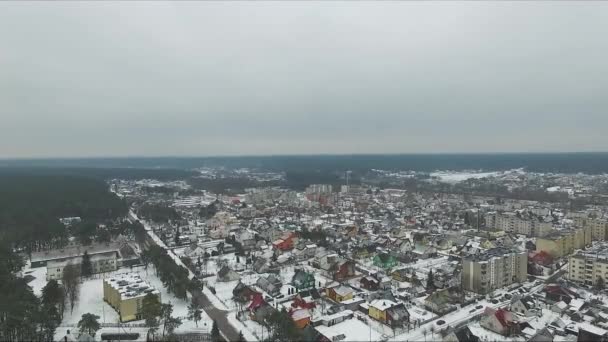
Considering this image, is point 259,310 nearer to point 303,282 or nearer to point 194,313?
point 194,313

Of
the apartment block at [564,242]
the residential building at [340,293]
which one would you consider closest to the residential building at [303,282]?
the residential building at [340,293]

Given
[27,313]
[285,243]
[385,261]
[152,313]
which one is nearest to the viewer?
[27,313]

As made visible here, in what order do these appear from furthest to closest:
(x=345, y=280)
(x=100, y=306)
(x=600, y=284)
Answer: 1. (x=345, y=280)
2. (x=600, y=284)
3. (x=100, y=306)

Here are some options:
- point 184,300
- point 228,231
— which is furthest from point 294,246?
point 184,300

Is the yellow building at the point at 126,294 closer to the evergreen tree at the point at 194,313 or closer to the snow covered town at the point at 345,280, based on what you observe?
the snow covered town at the point at 345,280

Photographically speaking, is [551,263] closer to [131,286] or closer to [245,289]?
[245,289]

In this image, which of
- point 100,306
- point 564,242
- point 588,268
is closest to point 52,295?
point 100,306

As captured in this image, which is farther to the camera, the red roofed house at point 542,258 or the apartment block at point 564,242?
the apartment block at point 564,242
